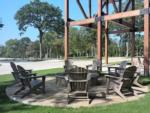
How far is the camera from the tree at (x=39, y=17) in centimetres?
6244

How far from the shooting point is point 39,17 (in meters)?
62.6

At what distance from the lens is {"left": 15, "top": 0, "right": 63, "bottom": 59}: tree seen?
62.4m

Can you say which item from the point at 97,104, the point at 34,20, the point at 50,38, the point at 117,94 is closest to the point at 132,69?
the point at 117,94

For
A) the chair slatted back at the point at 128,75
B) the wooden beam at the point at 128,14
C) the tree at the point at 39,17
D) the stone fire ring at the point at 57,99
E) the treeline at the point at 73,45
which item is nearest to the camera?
the stone fire ring at the point at 57,99

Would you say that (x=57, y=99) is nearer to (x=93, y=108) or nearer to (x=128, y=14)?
(x=93, y=108)

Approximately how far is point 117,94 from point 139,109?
2011 millimetres

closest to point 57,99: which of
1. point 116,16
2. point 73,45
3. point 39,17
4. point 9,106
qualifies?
point 9,106

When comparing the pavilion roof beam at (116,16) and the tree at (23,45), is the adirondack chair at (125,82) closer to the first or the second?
the pavilion roof beam at (116,16)

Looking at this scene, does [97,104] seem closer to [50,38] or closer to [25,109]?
[25,109]

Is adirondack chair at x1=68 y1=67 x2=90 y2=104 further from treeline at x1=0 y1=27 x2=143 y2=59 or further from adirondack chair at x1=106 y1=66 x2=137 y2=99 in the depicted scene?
treeline at x1=0 y1=27 x2=143 y2=59

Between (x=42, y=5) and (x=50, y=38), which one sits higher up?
(x=42, y=5)

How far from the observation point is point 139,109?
7934 mm

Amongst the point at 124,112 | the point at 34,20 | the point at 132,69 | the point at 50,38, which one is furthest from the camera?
the point at 50,38

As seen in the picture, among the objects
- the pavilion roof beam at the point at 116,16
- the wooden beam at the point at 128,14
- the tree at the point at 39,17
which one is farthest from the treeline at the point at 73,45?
the wooden beam at the point at 128,14
